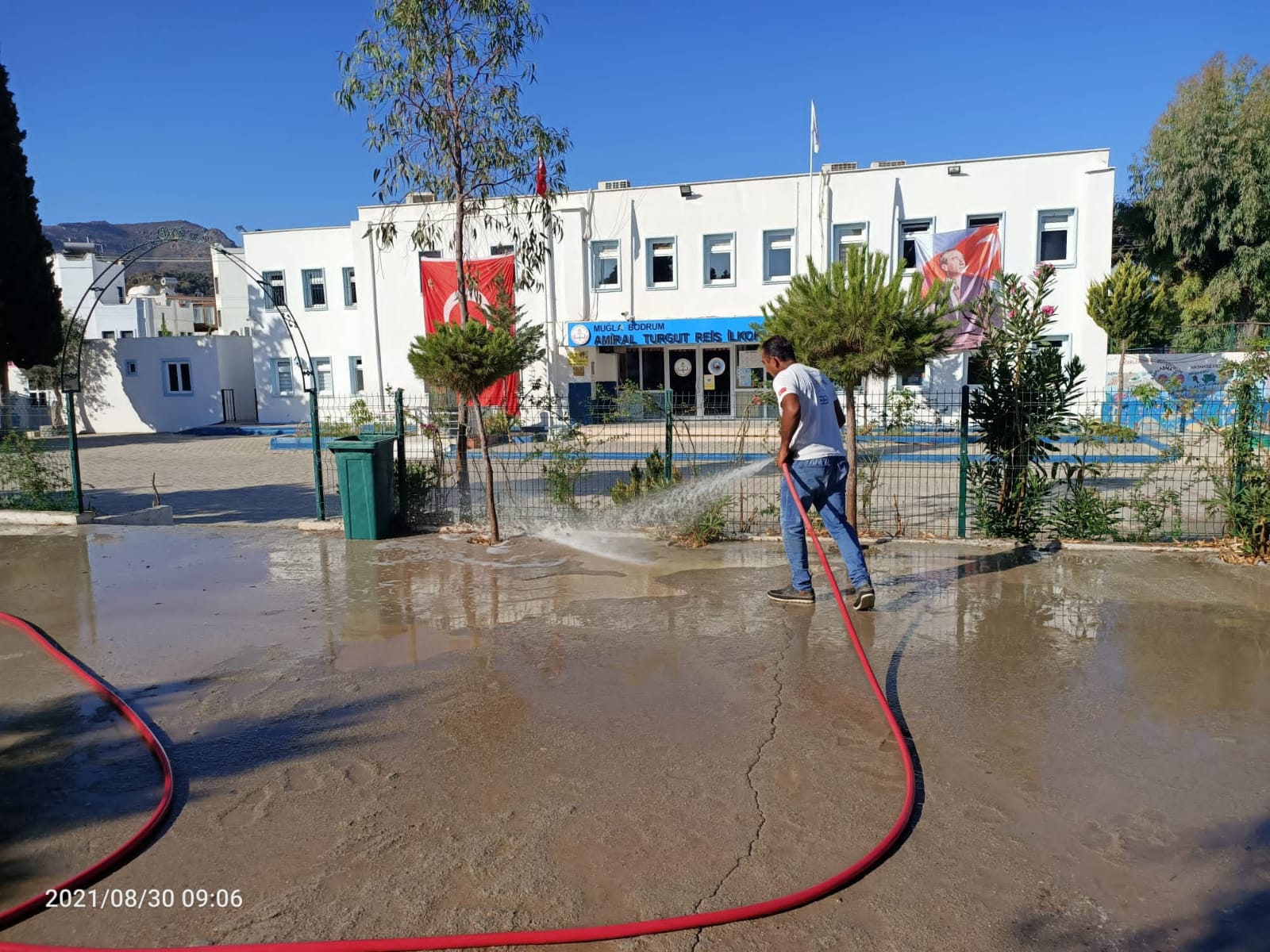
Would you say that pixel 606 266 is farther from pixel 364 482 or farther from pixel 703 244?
pixel 364 482

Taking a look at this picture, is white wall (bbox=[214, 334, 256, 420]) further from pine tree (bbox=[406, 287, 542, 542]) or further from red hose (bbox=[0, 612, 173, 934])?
red hose (bbox=[0, 612, 173, 934])

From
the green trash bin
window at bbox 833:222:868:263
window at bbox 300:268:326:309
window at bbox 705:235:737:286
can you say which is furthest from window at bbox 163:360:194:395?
the green trash bin

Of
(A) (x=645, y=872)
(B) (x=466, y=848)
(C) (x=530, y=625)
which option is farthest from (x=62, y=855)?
(C) (x=530, y=625)

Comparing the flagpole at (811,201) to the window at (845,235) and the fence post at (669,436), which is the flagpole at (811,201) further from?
the fence post at (669,436)

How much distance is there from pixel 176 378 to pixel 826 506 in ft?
106

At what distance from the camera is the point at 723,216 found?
2595 cm

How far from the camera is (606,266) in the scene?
27.1 m

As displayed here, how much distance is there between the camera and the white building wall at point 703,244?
78.8 ft

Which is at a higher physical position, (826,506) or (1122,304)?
(1122,304)

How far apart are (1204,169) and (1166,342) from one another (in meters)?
6.10

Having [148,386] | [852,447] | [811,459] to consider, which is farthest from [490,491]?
[148,386]

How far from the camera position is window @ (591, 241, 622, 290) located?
2691 centimetres

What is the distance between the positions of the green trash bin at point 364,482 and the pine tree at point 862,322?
425 centimetres

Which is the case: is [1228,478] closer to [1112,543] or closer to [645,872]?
[1112,543]
